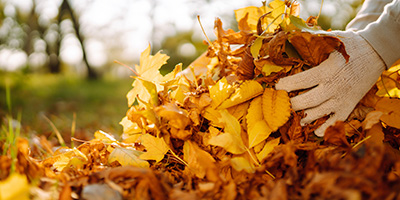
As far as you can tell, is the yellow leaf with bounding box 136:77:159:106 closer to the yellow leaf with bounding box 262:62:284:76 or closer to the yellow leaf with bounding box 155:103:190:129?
the yellow leaf with bounding box 155:103:190:129

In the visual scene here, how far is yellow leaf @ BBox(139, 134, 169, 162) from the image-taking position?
90 cm

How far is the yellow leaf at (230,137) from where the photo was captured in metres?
0.77

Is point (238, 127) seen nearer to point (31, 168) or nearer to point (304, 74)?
point (304, 74)

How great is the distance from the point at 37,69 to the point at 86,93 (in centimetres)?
1168

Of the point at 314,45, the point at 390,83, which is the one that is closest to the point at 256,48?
the point at 314,45

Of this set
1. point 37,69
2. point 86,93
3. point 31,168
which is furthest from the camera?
point 37,69

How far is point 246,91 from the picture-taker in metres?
0.90

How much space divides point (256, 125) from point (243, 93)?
107 mm

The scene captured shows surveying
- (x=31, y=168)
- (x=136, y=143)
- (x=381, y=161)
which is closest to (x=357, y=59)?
(x=381, y=161)

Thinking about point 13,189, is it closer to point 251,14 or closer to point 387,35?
point 251,14

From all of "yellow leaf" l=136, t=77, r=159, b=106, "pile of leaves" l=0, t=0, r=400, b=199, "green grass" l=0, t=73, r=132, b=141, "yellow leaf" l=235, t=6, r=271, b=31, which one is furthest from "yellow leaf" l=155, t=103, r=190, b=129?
"green grass" l=0, t=73, r=132, b=141

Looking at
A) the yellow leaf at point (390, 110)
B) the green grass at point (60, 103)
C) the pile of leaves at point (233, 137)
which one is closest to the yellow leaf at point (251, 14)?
the pile of leaves at point (233, 137)

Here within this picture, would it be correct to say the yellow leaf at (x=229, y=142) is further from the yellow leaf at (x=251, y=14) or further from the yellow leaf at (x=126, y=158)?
the yellow leaf at (x=251, y=14)

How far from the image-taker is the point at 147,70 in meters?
1.01
